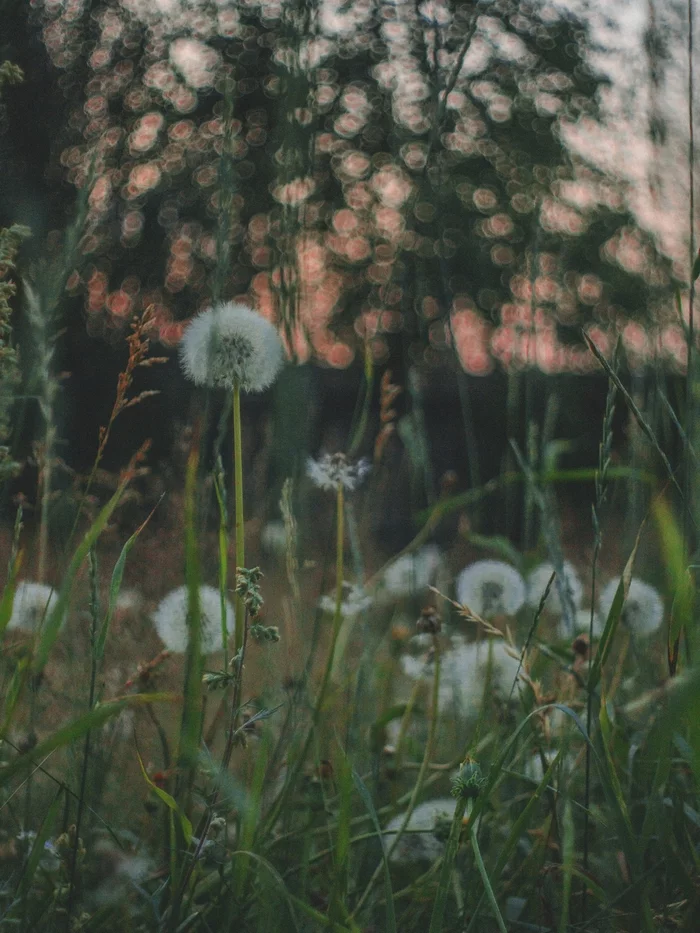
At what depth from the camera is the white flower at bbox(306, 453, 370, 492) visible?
0.98 m

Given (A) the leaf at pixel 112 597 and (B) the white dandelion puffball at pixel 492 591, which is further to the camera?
(B) the white dandelion puffball at pixel 492 591

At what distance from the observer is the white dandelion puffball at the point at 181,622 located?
88cm

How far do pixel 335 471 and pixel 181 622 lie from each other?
0.24 m

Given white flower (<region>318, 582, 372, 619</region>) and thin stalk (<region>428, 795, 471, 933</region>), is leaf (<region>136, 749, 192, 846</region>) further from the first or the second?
white flower (<region>318, 582, 372, 619</region>)

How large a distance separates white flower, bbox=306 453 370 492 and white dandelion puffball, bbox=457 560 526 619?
1.20 feet

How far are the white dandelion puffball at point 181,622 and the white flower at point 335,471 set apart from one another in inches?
7.1

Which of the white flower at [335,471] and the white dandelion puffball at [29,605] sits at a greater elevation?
the white flower at [335,471]

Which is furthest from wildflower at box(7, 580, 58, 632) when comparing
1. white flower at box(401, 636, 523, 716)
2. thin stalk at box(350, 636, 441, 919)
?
white flower at box(401, 636, 523, 716)

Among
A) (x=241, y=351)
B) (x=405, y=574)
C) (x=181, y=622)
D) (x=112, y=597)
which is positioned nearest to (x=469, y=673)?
(x=405, y=574)

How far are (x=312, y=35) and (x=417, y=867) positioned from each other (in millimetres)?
797

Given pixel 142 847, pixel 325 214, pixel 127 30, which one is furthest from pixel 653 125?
pixel 325 214

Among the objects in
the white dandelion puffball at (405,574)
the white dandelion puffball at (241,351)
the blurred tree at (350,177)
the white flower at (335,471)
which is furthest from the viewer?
the blurred tree at (350,177)

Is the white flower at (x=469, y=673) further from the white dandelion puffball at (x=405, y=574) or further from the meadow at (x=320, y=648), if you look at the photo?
the white dandelion puffball at (x=405, y=574)

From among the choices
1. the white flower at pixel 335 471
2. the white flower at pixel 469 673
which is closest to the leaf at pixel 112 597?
the white flower at pixel 335 471
